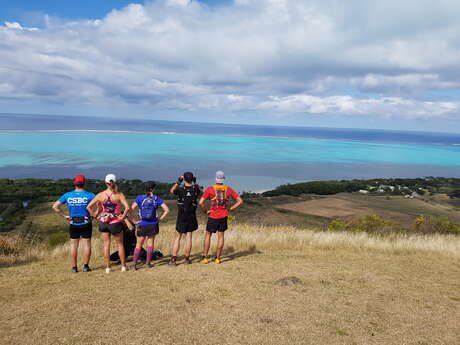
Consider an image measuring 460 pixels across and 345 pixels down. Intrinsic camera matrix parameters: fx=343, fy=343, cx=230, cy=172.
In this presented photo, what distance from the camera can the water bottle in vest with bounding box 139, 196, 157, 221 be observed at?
7.94m

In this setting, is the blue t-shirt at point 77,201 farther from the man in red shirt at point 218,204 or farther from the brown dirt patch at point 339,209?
the brown dirt patch at point 339,209

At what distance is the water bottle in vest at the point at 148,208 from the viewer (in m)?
7.94

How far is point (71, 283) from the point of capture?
23.6 ft

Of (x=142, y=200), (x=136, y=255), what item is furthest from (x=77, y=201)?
(x=136, y=255)

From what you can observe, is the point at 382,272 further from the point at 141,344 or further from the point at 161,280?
the point at 141,344

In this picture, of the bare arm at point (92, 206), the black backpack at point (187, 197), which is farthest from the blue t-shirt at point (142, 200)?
the bare arm at point (92, 206)

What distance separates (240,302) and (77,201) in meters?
4.16

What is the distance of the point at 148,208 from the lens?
26.1ft

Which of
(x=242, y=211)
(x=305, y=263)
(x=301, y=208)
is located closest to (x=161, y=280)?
(x=305, y=263)

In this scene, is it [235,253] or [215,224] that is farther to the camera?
[235,253]

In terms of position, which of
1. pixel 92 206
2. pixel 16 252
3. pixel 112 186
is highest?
pixel 112 186

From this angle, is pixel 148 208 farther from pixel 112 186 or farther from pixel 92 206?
pixel 92 206

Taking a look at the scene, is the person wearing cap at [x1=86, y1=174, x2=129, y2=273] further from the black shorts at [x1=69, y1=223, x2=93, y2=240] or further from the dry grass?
the dry grass

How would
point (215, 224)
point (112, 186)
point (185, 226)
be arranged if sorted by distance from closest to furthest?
point (112, 186) < point (185, 226) < point (215, 224)
